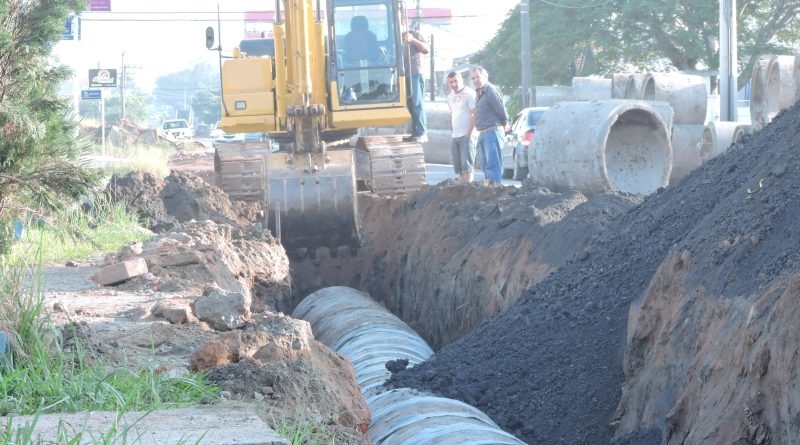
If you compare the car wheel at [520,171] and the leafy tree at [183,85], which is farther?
the leafy tree at [183,85]

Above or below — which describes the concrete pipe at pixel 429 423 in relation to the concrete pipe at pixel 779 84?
below

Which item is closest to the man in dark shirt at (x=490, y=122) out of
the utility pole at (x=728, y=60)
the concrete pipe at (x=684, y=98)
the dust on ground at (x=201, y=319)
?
the dust on ground at (x=201, y=319)

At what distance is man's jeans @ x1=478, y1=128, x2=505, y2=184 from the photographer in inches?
539

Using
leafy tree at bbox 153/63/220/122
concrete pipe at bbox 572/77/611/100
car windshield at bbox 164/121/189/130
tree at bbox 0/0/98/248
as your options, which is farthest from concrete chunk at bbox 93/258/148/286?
leafy tree at bbox 153/63/220/122

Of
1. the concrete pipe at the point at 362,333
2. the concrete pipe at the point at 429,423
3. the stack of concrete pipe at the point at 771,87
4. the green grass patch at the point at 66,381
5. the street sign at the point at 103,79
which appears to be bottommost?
the concrete pipe at the point at 362,333

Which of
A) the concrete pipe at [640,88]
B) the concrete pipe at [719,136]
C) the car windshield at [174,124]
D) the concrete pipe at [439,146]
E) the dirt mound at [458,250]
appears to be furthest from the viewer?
the car windshield at [174,124]

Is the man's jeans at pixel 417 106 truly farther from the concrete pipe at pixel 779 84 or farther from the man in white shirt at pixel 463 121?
the concrete pipe at pixel 779 84

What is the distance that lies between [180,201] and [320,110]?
3.15 meters

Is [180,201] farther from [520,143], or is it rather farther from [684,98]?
[684,98]

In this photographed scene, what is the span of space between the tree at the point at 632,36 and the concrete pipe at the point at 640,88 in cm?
1247

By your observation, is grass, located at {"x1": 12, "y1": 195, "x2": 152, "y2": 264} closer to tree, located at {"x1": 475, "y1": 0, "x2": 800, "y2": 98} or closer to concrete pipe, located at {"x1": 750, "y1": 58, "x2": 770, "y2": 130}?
concrete pipe, located at {"x1": 750, "y1": 58, "x2": 770, "y2": 130}

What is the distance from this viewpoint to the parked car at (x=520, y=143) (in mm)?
21984

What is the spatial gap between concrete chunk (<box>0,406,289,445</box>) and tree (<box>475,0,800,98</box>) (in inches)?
1282

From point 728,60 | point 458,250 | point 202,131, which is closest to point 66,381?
point 458,250
